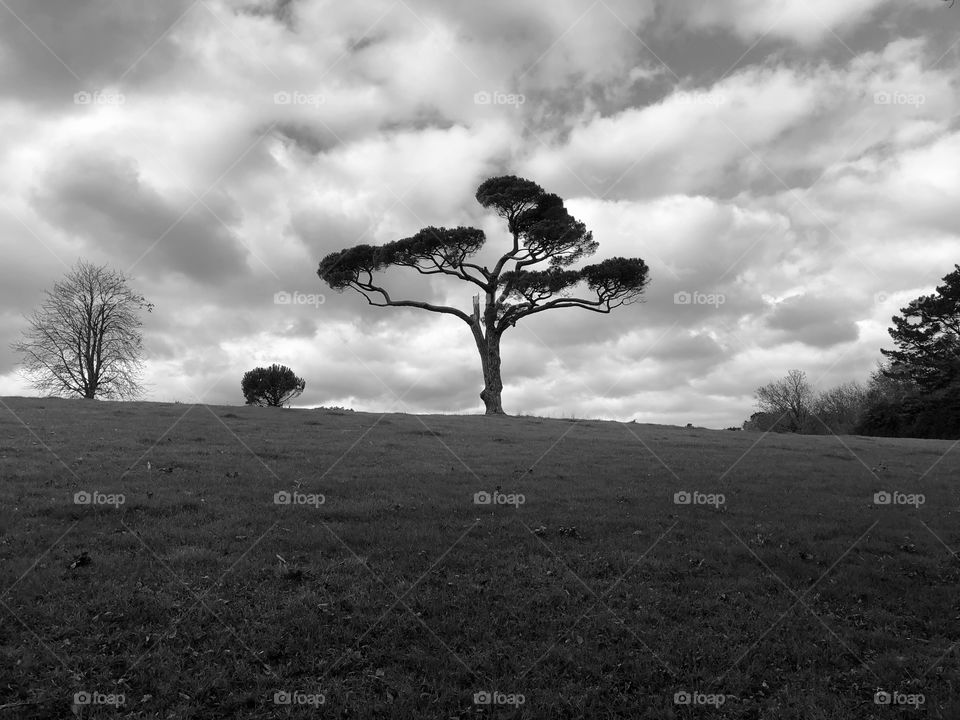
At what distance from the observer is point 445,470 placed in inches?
709

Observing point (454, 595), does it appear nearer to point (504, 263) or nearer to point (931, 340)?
point (504, 263)

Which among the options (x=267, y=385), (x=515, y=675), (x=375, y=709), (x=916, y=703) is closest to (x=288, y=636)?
(x=375, y=709)

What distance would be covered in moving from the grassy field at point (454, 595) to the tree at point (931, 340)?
54.3 metres

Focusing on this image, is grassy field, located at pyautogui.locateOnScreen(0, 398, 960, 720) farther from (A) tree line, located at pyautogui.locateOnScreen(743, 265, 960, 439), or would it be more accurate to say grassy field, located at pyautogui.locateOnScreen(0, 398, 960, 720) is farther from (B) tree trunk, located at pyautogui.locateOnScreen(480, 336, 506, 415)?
(A) tree line, located at pyautogui.locateOnScreen(743, 265, 960, 439)

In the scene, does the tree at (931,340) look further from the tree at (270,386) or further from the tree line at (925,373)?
the tree at (270,386)

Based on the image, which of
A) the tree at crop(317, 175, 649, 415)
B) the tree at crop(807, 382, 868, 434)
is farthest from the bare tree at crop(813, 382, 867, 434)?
the tree at crop(317, 175, 649, 415)

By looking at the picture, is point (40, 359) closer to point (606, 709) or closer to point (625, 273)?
point (625, 273)

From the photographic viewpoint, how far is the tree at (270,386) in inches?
2667

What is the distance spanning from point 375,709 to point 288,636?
1.81 m

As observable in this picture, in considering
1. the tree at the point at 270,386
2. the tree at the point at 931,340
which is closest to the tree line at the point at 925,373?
the tree at the point at 931,340

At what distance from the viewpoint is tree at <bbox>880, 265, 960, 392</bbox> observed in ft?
199

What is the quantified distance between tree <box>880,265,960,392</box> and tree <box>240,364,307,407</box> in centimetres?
6567

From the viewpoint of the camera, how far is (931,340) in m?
63.0

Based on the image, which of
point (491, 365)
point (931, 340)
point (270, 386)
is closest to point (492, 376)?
point (491, 365)
